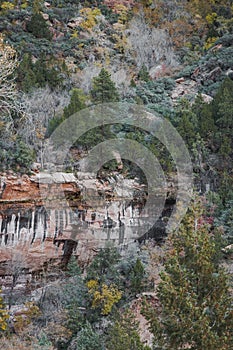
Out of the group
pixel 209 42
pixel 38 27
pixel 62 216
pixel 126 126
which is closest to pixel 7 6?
pixel 38 27

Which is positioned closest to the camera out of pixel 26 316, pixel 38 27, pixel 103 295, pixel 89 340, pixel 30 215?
pixel 89 340

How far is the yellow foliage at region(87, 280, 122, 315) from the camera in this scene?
17469 millimetres

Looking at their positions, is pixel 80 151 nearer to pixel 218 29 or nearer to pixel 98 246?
pixel 98 246

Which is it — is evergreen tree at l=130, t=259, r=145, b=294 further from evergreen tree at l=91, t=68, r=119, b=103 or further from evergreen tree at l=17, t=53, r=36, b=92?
evergreen tree at l=17, t=53, r=36, b=92

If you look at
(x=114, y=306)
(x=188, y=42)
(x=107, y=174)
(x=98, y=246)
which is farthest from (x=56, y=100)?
(x=188, y=42)

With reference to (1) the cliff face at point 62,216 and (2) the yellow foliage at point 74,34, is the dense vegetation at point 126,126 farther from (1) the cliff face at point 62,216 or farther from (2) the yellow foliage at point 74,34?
(1) the cliff face at point 62,216

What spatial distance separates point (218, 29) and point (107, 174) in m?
20.1

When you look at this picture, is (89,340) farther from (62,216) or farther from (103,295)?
(62,216)

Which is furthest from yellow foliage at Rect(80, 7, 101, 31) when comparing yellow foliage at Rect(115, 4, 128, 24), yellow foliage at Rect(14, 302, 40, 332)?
yellow foliage at Rect(14, 302, 40, 332)

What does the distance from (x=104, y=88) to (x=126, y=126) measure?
94.1 inches

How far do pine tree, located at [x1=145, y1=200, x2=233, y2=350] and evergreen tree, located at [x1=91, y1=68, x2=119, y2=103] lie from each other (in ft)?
42.0

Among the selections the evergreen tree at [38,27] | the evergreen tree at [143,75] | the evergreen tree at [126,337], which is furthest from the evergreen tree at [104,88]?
the evergreen tree at [126,337]

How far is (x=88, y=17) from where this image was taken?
1432 inches

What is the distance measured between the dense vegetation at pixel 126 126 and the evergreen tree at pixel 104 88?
7cm
